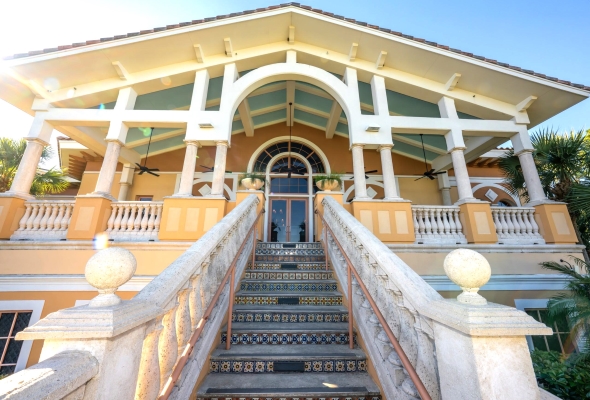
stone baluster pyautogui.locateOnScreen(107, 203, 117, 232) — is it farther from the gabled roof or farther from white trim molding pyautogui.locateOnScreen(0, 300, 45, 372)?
the gabled roof

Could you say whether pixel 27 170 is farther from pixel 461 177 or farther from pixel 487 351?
pixel 461 177

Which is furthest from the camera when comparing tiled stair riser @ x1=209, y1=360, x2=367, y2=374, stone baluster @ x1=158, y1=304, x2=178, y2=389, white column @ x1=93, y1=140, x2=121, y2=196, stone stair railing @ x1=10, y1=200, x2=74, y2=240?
white column @ x1=93, y1=140, x2=121, y2=196

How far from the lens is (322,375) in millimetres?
2406

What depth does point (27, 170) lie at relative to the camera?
5816 mm

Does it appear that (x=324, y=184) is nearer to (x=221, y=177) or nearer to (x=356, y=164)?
(x=356, y=164)

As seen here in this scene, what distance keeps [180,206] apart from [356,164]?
4.33 meters

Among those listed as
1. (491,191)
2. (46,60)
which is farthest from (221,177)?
(491,191)

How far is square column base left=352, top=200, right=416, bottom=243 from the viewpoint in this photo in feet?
18.8

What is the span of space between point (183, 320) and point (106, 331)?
3.07 feet

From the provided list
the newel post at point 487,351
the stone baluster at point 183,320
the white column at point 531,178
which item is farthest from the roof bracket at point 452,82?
the stone baluster at point 183,320

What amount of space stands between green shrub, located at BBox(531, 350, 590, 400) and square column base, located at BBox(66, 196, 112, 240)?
7.45 meters

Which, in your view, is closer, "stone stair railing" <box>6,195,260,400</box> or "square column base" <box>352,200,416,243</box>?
"stone stair railing" <box>6,195,260,400</box>

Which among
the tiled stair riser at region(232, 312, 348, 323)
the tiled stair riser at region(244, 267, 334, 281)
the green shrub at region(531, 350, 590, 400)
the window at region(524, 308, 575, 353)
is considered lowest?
the window at region(524, 308, 575, 353)

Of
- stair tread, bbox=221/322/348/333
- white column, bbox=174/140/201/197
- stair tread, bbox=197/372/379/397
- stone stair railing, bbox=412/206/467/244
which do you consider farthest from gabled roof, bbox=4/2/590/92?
stair tread, bbox=197/372/379/397
